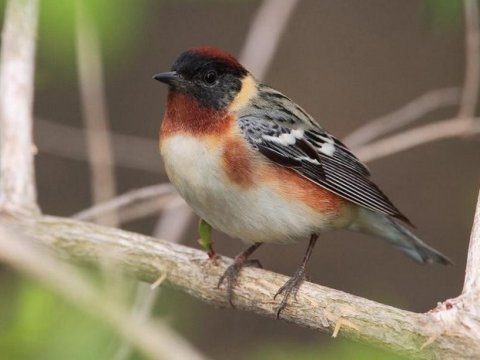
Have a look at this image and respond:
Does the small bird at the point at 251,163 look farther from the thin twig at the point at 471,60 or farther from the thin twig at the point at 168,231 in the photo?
the thin twig at the point at 471,60

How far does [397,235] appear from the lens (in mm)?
3717

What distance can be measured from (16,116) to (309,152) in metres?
1.09

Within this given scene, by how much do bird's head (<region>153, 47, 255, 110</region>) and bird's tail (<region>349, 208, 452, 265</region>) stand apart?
773 mm

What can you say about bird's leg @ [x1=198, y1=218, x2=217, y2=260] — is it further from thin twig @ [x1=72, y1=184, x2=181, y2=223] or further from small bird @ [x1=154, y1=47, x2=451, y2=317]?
thin twig @ [x1=72, y1=184, x2=181, y2=223]

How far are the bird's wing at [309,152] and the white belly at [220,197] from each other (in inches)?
7.2

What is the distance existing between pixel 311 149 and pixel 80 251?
3.14ft

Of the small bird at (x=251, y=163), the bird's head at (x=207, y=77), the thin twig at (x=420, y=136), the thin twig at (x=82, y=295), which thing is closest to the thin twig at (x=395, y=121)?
the thin twig at (x=420, y=136)

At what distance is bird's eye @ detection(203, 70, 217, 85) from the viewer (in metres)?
3.27

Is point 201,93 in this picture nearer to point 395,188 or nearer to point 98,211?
point 98,211

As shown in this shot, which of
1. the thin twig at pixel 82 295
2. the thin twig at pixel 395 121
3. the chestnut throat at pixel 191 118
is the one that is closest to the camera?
the thin twig at pixel 82 295

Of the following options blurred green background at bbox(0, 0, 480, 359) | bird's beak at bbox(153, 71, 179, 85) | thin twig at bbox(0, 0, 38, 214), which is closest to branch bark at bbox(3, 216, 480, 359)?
thin twig at bbox(0, 0, 38, 214)

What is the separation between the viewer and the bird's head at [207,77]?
10.5 feet

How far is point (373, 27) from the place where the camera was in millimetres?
5789

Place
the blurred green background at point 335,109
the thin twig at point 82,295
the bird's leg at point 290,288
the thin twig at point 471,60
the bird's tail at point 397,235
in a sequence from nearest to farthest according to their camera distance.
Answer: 1. the thin twig at point 82,295
2. the bird's leg at point 290,288
3. the thin twig at point 471,60
4. the bird's tail at point 397,235
5. the blurred green background at point 335,109
